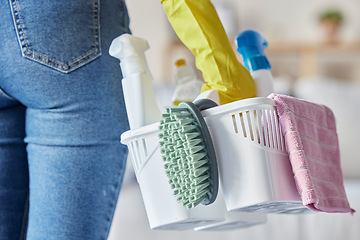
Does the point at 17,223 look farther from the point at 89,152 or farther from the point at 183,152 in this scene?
the point at 183,152

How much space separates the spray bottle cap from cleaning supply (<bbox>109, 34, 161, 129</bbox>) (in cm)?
14

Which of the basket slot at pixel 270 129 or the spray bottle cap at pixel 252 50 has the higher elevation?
the spray bottle cap at pixel 252 50

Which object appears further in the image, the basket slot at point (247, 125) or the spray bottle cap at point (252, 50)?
the spray bottle cap at point (252, 50)

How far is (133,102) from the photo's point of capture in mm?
569

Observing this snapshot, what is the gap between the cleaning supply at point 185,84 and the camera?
2.20 feet

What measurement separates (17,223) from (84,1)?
1.13ft

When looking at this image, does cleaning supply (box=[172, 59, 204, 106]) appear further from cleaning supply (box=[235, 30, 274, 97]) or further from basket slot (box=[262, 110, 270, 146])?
basket slot (box=[262, 110, 270, 146])

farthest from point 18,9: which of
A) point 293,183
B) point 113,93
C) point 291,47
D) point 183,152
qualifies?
point 291,47

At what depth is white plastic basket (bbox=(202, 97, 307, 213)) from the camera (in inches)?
19.2

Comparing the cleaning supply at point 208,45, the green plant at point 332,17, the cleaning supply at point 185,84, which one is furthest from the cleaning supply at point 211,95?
the green plant at point 332,17

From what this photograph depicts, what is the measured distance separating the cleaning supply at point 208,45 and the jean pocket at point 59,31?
0.35 ft

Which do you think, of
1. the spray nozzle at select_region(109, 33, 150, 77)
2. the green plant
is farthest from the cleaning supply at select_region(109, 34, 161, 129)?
the green plant

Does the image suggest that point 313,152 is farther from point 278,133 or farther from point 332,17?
point 332,17

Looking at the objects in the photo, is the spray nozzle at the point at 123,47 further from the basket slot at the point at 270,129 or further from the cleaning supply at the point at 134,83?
the basket slot at the point at 270,129
